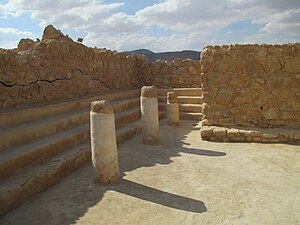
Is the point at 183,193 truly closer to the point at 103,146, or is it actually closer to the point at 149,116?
the point at 103,146

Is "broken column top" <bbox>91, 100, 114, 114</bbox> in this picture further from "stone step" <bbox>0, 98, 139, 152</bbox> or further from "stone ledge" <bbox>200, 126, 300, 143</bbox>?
"stone ledge" <bbox>200, 126, 300, 143</bbox>

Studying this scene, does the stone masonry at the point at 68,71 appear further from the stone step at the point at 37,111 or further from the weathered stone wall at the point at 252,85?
the weathered stone wall at the point at 252,85

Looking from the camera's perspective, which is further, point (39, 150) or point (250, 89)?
point (250, 89)

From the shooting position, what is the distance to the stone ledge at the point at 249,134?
701 centimetres

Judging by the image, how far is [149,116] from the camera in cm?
730

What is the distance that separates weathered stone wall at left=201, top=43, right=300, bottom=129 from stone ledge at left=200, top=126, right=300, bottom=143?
0.23 m

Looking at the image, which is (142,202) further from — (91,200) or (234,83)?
(234,83)

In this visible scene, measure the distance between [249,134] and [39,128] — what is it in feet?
17.2

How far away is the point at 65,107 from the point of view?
785 cm

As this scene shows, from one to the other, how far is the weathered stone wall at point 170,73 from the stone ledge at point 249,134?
5.97 meters

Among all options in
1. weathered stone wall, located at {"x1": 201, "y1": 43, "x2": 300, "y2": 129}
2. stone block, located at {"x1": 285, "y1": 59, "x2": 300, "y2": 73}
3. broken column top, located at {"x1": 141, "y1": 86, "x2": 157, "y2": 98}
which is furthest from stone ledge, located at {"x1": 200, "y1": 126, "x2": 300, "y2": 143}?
broken column top, located at {"x1": 141, "y1": 86, "x2": 157, "y2": 98}

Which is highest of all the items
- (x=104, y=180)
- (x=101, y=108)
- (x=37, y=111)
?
(x=101, y=108)

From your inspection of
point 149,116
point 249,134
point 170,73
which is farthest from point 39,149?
point 170,73

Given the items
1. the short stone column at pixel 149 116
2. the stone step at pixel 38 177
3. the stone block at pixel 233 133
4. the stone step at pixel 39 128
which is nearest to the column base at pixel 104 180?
the stone step at pixel 38 177
